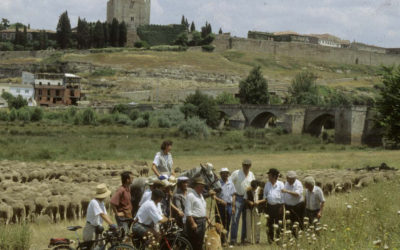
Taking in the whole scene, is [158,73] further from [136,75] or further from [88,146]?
[88,146]

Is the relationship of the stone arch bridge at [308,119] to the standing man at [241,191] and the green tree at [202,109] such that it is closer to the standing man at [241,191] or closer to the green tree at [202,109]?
the green tree at [202,109]

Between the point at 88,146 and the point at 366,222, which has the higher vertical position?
the point at 366,222

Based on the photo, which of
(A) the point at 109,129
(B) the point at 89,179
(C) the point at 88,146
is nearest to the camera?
(B) the point at 89,179

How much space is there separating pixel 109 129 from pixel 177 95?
95.6ft

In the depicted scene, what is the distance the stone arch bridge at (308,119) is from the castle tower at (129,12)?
51215 millimetres

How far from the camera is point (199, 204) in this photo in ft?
32.3

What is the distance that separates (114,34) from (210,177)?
102 metres

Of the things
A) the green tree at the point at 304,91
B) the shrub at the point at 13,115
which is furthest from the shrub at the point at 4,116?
the green tree at the point at 304,91

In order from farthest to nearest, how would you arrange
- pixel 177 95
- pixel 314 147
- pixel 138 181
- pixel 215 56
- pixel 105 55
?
pixel 215 56 → pixel 105 55 → pixel 177 95 → pixel 314 147 → pixel 138 181

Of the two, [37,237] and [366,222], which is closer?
[366,222]

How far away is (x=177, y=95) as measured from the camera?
278 ft

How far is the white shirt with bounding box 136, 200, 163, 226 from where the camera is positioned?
9.20 m

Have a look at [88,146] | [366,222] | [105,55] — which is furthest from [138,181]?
[105,55]

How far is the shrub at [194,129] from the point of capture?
2205 inches
